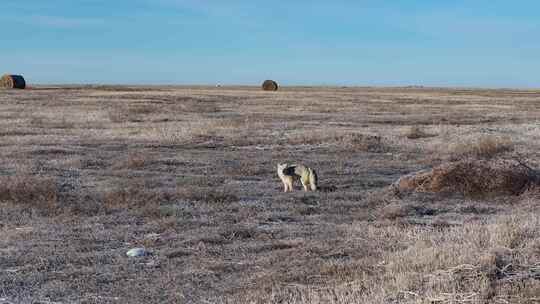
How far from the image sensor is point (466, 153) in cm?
1964

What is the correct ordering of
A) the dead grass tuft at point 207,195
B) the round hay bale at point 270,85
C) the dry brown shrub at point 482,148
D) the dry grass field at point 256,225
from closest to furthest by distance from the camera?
the dry grass field at point 256,225 < the dead grass tuft at point 207,195 < the dry brown shrub at point 482,148 < the round hay bale at point 270,85

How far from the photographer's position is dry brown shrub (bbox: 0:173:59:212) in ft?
37.7

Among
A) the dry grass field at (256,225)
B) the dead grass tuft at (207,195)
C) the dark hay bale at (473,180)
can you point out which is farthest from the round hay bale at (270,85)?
the dead grass tuft at (207,195)

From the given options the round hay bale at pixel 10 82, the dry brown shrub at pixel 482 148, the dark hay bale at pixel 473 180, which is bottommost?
the dry brown shrub at pixel 482 148

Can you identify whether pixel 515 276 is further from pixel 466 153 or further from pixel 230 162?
pixel 466 153

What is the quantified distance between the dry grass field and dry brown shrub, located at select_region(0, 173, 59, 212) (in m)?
0.03

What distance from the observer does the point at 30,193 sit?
1200 cm

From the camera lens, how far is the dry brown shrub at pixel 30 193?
11.5 meters

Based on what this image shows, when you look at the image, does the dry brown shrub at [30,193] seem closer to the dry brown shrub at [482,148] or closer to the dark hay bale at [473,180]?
the dark hay bale at [473,180]

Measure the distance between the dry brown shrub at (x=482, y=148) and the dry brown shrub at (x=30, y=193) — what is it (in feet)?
36.0

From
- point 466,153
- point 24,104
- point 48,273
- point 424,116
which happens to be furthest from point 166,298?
point 24,104

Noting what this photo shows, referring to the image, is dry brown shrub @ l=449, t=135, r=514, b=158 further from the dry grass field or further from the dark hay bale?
the dark hay bale

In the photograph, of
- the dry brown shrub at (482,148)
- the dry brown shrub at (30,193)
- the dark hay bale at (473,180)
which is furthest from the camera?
the dry brown shrub at (482,148)

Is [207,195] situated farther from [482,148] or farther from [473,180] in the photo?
[482,148]
